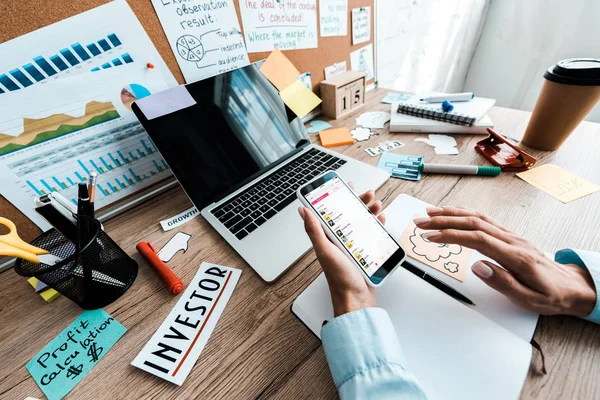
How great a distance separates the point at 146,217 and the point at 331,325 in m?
0.44

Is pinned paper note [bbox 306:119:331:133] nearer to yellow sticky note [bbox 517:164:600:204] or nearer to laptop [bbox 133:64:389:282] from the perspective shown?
laptop [bbox 133:64:389:282]

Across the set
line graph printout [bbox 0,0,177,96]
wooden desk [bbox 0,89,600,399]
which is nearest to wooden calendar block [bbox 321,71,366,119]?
wooden desk [bbox 0,89,600,399]

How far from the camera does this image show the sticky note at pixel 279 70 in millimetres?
633

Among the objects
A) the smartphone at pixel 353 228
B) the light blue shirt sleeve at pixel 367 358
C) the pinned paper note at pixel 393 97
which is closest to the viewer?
the light blue shirt sleeve at pixel 367 358

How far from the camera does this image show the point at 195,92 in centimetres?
52

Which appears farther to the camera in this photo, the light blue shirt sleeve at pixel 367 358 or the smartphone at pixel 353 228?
the smartphone at pixel 353 228

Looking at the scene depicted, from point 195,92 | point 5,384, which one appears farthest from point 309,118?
point 5,384

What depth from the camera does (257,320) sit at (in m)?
0.33

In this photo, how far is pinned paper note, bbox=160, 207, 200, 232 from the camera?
0.49 m

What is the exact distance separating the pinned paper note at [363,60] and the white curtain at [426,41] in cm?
7

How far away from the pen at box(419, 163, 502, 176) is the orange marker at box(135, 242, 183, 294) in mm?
513

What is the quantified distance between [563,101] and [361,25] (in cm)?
64

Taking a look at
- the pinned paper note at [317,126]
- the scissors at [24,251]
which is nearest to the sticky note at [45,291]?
the scissors at [24,251]

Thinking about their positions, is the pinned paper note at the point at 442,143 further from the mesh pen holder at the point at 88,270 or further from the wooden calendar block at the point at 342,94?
the mesh pen holder at the point at 88,270
